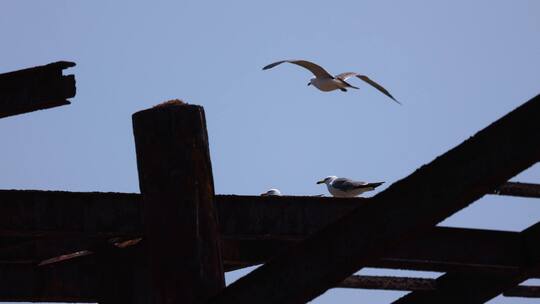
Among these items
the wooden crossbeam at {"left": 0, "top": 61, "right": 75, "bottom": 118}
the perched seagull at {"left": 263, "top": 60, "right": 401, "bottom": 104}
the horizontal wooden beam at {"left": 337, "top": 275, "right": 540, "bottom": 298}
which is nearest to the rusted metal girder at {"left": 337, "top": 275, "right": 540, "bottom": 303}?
the horizontal wooden beam at {"left": 337, "top": 275, "right": 540, "bottom": 298}

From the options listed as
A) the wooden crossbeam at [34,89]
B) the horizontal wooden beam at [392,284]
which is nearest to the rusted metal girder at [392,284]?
the horizontal wooden beam at [392,284]

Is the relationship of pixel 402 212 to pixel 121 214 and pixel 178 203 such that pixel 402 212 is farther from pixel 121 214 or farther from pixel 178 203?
pixel 121 214

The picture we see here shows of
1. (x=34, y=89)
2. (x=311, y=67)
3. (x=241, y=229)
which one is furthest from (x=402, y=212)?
(x=311, y=67)

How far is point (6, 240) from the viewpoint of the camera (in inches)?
258

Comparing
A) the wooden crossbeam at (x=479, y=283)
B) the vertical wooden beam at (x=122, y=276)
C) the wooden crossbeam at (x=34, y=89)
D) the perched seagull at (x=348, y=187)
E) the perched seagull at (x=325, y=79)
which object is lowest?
the wooden crossbeam at (x=479, y=283)

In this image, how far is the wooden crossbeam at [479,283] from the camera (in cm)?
605

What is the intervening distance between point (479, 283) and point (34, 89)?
252cm

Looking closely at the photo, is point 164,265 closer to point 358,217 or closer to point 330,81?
point 358,217

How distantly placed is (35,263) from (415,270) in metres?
1.95

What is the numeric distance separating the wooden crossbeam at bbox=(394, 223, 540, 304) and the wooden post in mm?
2266

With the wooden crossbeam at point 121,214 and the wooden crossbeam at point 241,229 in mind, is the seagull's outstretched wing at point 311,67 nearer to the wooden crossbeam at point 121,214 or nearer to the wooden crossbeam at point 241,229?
the wooden crossbeam at point 241,229

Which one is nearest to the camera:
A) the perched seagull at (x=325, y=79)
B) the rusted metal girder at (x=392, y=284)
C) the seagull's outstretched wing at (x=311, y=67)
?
the rusted metal girder at (x=392, y=284)

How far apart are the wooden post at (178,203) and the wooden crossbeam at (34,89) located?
4.37 feet

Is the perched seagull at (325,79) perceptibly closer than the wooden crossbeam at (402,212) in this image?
No
